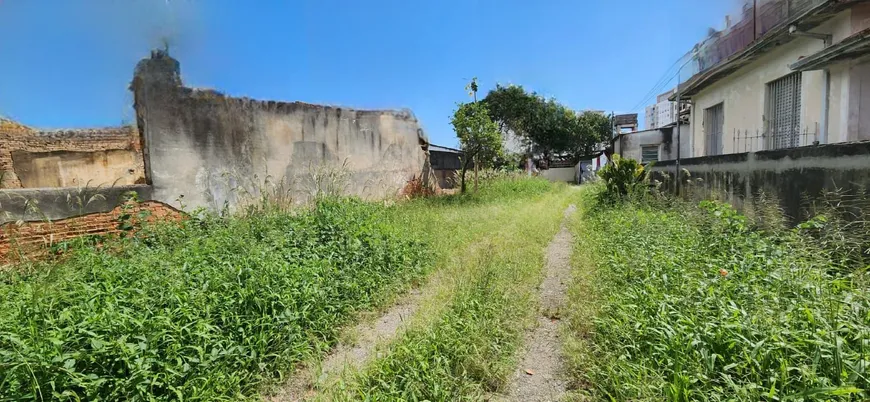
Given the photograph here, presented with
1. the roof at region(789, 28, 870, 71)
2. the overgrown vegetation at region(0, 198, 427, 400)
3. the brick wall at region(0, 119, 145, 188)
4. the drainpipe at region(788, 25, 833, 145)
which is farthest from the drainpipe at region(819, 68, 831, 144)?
the brick wall at region(0, 119, 145, 188)

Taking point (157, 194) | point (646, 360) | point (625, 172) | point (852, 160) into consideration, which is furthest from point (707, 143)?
point (157, 194)

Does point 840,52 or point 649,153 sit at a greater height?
point 840,52

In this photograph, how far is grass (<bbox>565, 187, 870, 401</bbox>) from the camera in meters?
1.73

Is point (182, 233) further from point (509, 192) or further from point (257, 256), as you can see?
point (509, 192)

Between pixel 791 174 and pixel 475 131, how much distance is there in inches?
295

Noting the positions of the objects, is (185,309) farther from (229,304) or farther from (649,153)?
(649,153)

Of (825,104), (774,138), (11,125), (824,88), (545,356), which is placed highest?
(11,125)

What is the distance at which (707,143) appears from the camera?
449 inches

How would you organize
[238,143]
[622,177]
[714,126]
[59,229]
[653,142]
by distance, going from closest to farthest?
[59,229] → [238,143] → [622,177] → [714,126] → [653,142]

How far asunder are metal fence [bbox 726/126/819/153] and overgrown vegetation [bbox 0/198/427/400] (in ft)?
26.5

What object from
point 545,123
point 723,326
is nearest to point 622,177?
point 723,326

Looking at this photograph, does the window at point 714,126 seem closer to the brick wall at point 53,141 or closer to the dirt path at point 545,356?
the dirt path at point 545,356

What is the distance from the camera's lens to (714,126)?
1116 cm

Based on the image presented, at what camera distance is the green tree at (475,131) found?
36.5 feet
